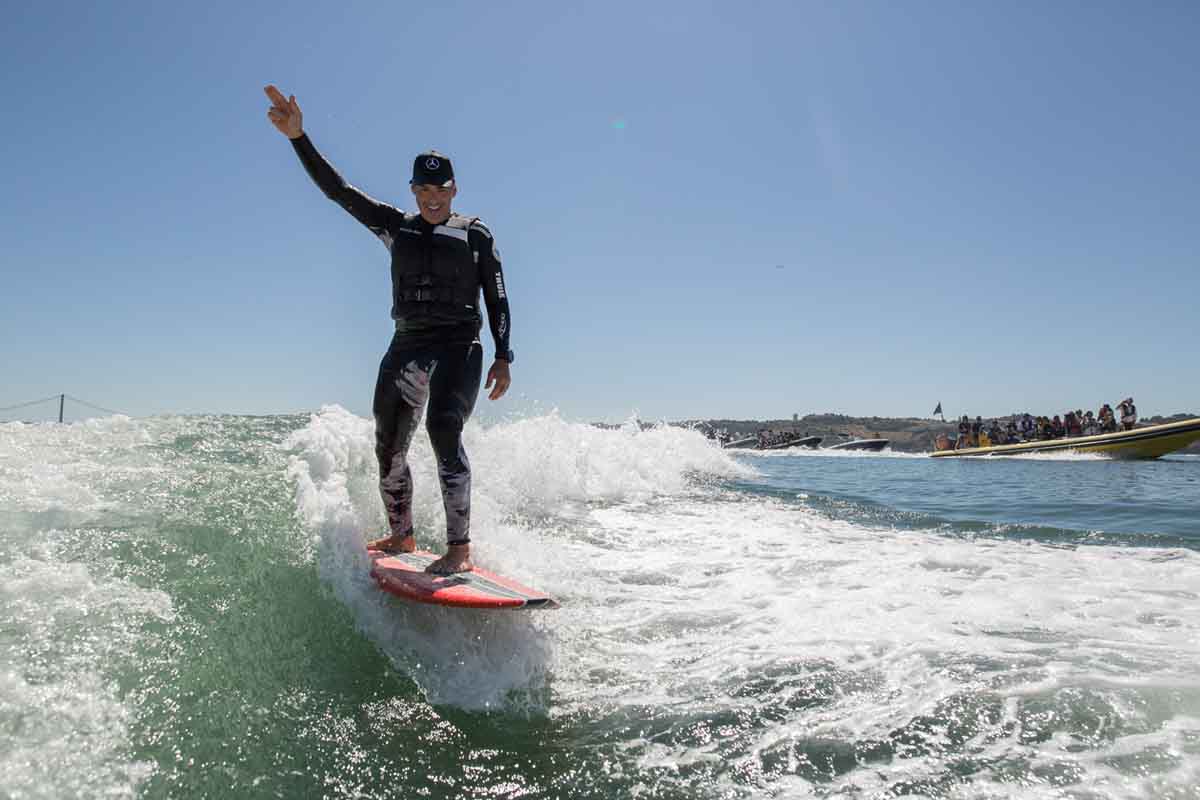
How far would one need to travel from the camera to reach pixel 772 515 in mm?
8281

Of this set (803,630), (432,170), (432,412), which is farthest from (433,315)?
(803,630)

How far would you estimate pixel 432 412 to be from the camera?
3725 millimetres

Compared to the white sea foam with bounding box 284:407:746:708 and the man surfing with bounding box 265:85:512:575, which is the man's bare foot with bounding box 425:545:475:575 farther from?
the white sea foam with bounding box 284:407:746:708

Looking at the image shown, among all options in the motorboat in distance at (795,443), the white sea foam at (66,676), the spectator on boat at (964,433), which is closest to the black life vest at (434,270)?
the white sea foam at (66,676)

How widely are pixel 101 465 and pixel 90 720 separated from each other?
2.73 meters

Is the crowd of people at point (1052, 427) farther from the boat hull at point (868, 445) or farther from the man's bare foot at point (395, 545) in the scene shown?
the man's bare foot at point (395, 545)

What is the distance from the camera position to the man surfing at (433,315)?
373 centimetres

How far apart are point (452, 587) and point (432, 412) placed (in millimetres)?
1017

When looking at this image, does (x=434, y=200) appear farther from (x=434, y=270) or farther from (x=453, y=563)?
(x=453, y=563)

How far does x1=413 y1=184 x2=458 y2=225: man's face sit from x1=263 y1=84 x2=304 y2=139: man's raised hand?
78cm

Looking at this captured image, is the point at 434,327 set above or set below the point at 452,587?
above

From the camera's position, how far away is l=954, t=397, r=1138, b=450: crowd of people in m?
27.5

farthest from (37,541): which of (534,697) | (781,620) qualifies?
(781,620)

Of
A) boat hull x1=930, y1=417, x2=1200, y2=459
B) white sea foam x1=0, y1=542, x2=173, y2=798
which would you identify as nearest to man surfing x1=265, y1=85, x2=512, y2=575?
white sea foam x1=0, y1=542, x2=173, y2=798
